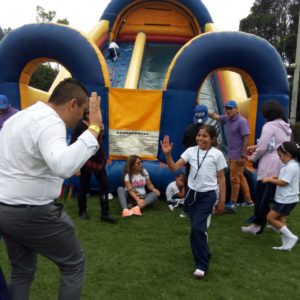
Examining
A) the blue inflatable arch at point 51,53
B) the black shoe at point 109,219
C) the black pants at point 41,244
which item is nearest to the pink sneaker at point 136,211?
the black shoe at point 109,219

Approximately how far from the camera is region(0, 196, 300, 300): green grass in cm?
295

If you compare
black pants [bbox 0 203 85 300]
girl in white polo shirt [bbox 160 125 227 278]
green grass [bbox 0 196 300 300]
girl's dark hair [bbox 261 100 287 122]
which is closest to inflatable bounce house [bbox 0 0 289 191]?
girl's dark hair [bbox 261 100 287 122]

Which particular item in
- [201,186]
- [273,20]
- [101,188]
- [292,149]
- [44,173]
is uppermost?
[273,20]

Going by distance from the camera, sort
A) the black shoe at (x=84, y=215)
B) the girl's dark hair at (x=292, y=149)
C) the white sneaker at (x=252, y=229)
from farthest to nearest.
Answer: the black shoe at (x=84, y=215) < the white sneaker at (x=252, y=229) < the girl's dark hair at (x=292, y=149)

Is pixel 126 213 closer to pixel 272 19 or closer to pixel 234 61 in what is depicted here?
pixel 234 61

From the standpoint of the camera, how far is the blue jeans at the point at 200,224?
319 cm

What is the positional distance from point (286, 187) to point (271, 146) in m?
0.54

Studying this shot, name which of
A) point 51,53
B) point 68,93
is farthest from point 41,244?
point 51,53

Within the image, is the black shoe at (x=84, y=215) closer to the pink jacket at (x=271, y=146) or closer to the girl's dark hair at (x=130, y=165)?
the girl's dark hair at (x=130, y=165)

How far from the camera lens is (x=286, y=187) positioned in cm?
Result: 386

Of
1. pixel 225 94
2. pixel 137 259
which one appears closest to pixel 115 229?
pixel 137 259

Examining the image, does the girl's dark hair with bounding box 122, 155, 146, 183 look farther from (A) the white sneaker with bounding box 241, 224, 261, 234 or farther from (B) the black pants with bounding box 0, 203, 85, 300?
(B) the black pants with bounding box 0, 203, 85, 300

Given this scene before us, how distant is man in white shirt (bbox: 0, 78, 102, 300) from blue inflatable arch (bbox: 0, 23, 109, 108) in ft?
11.9

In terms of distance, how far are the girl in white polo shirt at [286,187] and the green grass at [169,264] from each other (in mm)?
171
